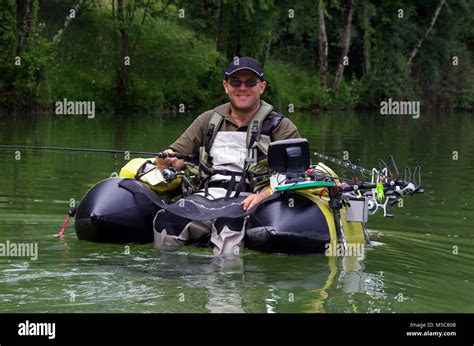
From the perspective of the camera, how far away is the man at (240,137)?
28.1 ft

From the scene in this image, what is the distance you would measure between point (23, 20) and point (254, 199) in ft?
71.3

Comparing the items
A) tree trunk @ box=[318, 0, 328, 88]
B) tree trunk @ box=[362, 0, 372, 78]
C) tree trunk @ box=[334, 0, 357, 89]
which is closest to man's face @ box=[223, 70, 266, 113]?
tree trunk @ box=[318, 0, 328, 88]

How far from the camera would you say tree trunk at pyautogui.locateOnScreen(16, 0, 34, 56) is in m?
28.5

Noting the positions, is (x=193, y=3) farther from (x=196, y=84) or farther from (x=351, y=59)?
(x=351, y=59)

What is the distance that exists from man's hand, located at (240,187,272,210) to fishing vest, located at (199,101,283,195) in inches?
7.3

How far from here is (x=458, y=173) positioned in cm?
1530

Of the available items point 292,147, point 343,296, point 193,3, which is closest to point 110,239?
point 292,147

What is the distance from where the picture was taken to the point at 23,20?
28.7m

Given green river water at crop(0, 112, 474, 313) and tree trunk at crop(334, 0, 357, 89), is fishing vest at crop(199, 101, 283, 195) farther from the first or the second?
tree trunk at crop(334, 0, 357, 89)

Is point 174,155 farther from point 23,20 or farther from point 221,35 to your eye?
point 221,35

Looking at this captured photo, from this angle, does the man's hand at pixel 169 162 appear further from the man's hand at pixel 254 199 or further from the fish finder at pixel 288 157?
the fish finder at pixel 288 157

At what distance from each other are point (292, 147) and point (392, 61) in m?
36.2
